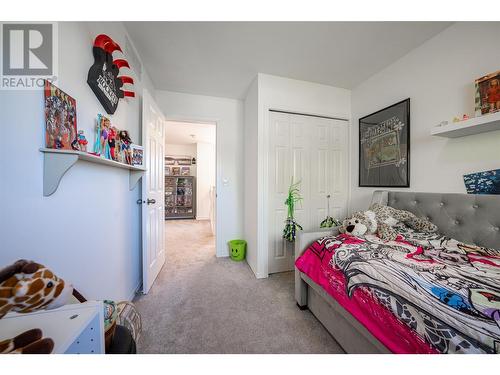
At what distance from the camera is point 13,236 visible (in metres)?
0.68

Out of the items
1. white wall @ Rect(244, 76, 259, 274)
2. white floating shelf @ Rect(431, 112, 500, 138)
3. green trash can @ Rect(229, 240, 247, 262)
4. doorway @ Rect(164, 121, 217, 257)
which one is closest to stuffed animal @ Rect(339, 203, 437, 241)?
white floating shelf @ Rect(431, 112, 500, 138)

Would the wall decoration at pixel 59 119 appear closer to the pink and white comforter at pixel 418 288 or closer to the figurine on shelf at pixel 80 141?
the figurine on shelf at pixel 80 141

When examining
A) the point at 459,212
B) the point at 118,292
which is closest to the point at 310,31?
the point at 459,212

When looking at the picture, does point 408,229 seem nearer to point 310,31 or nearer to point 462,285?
point 462,285

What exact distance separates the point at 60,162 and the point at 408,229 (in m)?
2.37

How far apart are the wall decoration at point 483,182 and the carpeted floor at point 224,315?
1.54 m

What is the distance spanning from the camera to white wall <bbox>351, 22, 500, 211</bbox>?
1262mm

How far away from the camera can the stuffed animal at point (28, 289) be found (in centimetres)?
47

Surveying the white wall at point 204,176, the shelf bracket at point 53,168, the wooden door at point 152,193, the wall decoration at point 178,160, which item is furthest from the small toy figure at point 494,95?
the wall decoration at point 178,160

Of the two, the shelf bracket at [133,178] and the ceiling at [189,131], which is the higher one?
the ceiling at [189,131]

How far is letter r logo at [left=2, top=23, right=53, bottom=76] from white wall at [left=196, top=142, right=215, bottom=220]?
168 inches

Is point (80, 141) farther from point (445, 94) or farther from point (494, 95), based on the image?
point (445, 94)

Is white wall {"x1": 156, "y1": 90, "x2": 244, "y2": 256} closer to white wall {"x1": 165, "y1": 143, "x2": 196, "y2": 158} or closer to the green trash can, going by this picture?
the green trash can
